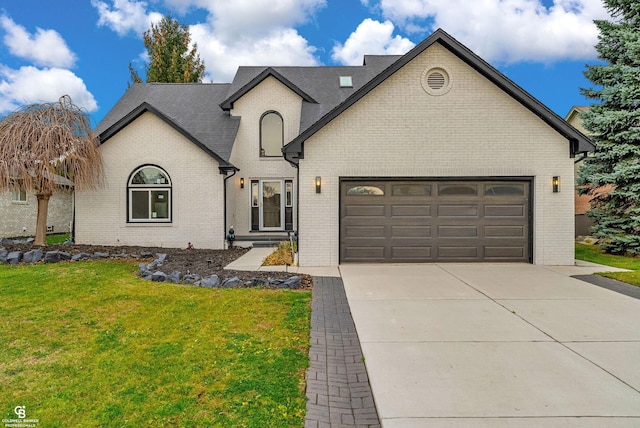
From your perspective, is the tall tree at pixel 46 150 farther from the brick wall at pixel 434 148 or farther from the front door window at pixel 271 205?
the brick wall at pixel 434 148

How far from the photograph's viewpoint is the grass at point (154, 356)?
2.85 meters

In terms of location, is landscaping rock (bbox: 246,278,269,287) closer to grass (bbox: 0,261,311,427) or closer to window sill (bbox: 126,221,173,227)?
grass (bbox: 0,261,311,427)

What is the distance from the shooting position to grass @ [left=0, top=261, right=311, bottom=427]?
2850 millimetres

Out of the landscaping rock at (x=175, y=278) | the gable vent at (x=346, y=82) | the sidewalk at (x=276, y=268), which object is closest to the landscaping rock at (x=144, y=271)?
the landscaping rock at (x=175, y=278)

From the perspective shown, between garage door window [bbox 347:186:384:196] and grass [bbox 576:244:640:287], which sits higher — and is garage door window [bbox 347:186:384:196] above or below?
above

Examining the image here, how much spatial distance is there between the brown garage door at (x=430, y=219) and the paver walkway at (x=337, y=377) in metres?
4.36

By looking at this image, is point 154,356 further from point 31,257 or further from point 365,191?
point 31,257

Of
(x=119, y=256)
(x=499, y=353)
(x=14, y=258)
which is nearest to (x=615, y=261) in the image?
(x=499, y=353)

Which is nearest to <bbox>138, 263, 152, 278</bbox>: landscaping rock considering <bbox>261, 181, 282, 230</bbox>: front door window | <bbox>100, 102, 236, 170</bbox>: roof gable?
<bbox>100, 102, 236, 170</bbox>: roof gable

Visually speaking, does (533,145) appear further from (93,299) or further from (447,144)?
(93,299)

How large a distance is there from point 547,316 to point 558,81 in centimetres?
2345

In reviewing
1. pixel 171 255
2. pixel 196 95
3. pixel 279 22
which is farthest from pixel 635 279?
pixel 279 22

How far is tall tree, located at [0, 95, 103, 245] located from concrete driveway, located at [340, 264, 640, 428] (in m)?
9.83

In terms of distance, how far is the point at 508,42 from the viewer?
21.0 m
